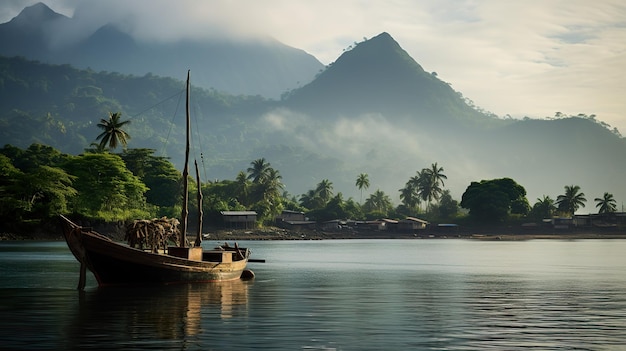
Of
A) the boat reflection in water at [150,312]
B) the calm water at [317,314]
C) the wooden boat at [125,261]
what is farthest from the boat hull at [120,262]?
the calm water at [317,314]

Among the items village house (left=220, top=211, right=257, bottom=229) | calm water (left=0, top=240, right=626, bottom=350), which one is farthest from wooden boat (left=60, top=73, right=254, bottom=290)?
village house (left=220, top=211, right=257, bottom=229)

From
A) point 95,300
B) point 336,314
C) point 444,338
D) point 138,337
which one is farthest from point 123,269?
point 444,338

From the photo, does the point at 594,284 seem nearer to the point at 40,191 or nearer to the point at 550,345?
the point at 550,345

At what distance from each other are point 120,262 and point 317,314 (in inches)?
609

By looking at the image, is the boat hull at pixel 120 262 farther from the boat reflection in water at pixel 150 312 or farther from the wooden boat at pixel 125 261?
the boat reflection in water at pixel 150 312

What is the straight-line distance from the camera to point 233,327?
93.0ft

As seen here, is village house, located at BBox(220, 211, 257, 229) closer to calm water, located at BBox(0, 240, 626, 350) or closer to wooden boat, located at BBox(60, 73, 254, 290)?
calm water, located at BBox(0, 240, 626, 350)

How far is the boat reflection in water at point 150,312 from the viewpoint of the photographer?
25422 mm

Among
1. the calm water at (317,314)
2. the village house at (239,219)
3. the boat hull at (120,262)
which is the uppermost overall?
the village house at (239,219)

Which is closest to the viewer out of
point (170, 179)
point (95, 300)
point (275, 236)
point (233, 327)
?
point (233, 327)

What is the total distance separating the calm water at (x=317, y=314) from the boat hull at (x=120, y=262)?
1043 mm

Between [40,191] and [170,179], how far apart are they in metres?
50.9

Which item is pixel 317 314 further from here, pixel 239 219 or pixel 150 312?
pixel 239 219

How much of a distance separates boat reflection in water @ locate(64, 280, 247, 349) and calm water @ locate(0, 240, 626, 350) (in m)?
0.05
